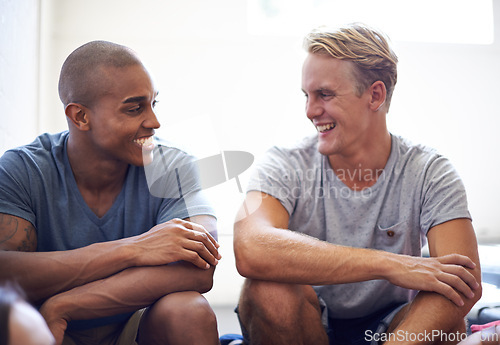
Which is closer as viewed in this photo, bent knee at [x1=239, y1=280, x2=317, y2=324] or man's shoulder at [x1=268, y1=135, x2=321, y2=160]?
bent knee at [x1=239, y1=280, x2=317, y2=324]

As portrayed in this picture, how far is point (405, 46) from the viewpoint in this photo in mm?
3688

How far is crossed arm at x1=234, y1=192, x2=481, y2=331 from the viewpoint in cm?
150

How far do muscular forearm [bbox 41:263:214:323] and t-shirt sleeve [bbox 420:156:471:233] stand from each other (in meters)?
0.78

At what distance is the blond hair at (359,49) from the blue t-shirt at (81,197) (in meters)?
0.66

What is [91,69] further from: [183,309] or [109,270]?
[183,309]

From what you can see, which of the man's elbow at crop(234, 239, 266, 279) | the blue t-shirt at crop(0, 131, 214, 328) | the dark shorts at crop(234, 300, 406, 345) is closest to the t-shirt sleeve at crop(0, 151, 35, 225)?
the blue t-shirt at crop(0, 131, 214, 328)

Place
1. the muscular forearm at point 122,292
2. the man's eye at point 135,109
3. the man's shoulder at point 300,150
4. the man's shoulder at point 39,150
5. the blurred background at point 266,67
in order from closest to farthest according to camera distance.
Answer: the muscular forearm at point 122,292 < the man's shoulder at point 39,150 < the man's eye at point 135,109 < the man's shoulder at point 300,150 < the blurred background at point 266,67

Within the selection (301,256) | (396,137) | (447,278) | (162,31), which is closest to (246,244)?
(301,256)

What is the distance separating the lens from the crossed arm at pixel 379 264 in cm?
150

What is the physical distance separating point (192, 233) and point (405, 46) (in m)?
2.72

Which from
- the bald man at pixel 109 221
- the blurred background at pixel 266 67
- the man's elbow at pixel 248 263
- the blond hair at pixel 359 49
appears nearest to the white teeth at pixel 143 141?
the bald man at pixel 109 221

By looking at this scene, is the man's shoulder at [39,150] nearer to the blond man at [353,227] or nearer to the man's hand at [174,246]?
the man's hand at [174,246]

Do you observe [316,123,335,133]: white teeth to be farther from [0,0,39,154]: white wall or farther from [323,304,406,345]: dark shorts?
[0,0,39,154]: white wall

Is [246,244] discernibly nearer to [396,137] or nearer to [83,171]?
[83,171]
